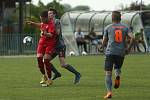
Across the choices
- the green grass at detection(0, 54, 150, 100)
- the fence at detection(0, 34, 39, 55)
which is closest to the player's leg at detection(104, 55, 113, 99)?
the green grass at detection(0, 54, 150, 100)

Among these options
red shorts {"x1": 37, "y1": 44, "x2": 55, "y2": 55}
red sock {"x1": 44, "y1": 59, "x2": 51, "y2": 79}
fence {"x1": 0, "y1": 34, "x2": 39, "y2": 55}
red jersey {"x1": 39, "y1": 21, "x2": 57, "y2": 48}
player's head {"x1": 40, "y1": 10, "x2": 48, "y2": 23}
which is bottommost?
fence {"x1": 0, "y1": 34, "x2": 39, "y2": 55}

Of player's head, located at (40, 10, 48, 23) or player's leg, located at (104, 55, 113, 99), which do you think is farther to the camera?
player's head, located at (40, 10, 48, 23)

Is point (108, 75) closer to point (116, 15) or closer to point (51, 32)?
point (116, 15)

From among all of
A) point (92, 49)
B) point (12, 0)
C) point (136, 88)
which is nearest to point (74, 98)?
point (136, 88)

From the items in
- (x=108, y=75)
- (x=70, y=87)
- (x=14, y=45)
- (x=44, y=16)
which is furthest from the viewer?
(x=14, y=45)

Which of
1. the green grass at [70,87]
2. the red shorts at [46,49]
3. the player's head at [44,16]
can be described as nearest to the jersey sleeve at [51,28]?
the player's head at [44,16]

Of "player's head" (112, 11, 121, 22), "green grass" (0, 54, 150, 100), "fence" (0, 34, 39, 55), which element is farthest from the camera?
"fence" (0, 34, 39, 55)

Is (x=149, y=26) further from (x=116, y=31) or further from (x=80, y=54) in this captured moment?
(x=116, y=31)

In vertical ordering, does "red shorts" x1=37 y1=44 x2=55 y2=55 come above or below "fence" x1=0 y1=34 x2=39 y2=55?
above

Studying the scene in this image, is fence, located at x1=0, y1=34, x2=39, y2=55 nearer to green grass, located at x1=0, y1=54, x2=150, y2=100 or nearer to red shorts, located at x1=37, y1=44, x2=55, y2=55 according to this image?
green grass, located at x1=0, y1=54, x2=150, y2=100

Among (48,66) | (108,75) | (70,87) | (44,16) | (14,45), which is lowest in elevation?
(14,45)

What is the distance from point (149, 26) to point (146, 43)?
15.6 ft

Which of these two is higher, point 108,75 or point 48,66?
point 108,75

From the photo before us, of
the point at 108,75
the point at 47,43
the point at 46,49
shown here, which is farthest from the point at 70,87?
the point at 108,75
